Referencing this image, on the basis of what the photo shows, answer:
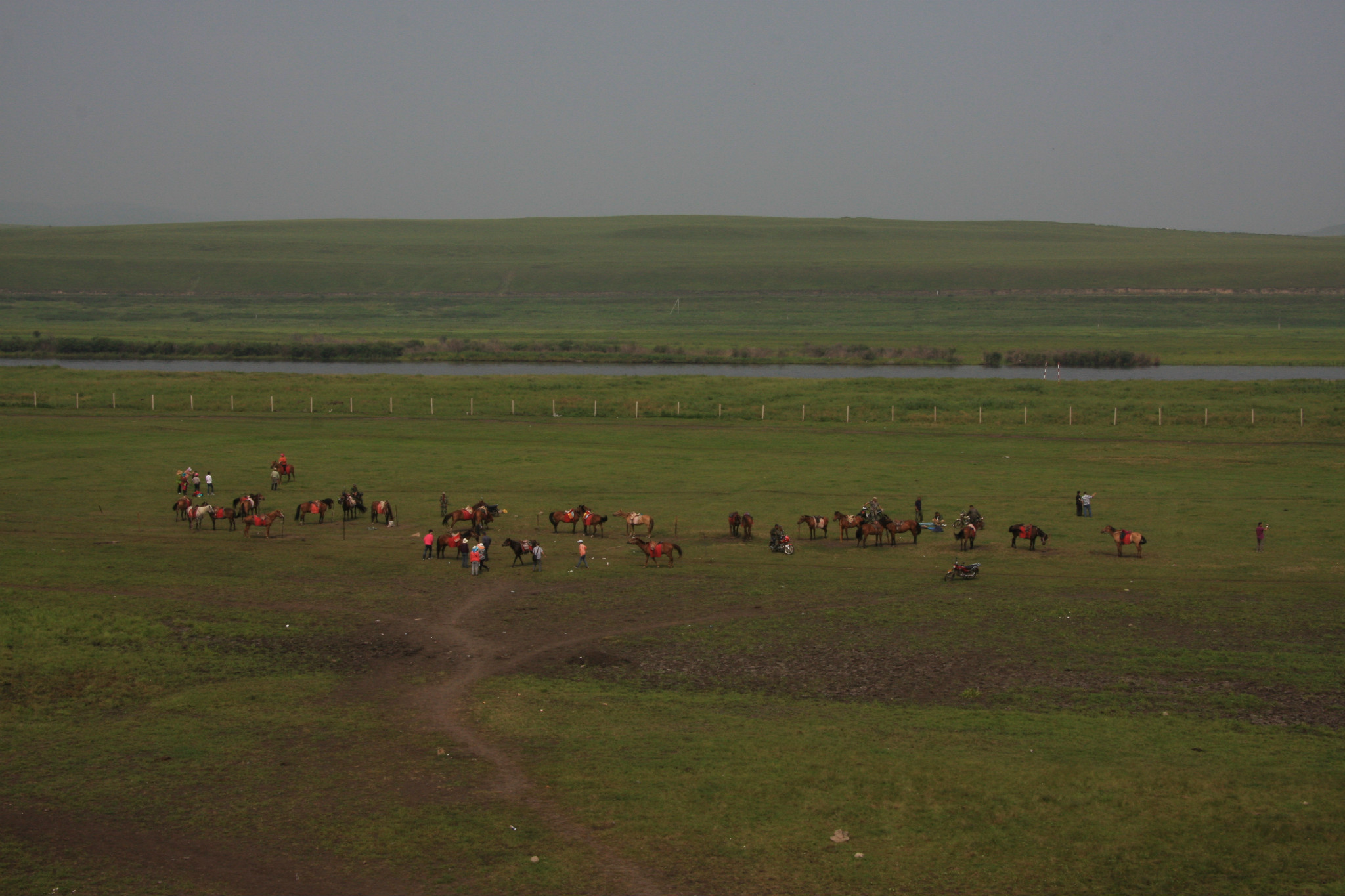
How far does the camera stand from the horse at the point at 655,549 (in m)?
28.2

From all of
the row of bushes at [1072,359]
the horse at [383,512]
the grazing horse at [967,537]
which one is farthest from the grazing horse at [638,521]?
the row of bushes at [1072,359]

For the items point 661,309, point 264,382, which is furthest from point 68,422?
point 661,309

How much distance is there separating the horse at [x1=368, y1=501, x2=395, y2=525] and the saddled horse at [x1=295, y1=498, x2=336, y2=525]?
1.32 metres

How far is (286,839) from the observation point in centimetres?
1383

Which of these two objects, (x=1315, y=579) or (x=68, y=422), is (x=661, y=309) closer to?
(x=68, y=422)

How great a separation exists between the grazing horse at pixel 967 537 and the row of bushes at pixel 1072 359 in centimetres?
7243

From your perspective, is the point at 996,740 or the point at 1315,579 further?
the point at 1315,579

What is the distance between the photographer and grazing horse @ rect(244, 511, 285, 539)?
104 feet

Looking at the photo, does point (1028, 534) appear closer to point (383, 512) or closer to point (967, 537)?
point (967, 537)

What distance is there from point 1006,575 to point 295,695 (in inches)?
665

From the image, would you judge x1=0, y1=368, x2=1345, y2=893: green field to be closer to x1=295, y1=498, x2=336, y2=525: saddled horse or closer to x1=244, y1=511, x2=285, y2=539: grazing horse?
x1=244, y1=511, x2=285, y2=539: grazing horse

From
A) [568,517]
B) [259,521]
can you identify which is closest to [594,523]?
[568,517]

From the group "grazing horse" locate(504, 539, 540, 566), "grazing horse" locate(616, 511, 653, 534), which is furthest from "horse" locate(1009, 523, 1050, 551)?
"grazing horse" locate(504, 539, 540, 566)

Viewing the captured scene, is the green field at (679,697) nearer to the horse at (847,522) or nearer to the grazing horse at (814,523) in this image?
the grazing horse at (814,523)
